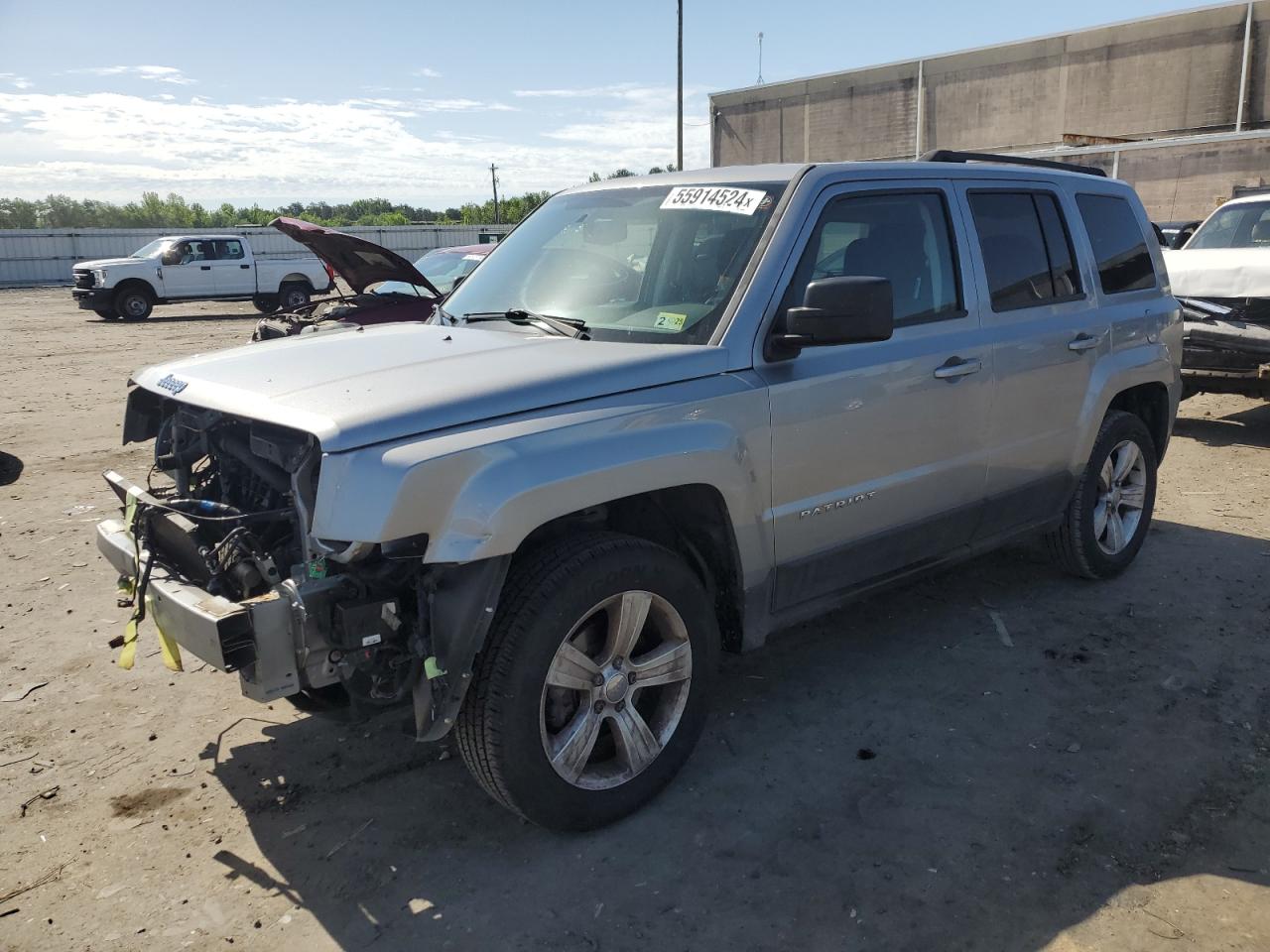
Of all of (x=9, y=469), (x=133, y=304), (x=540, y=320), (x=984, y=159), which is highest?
(x=984, y=159)

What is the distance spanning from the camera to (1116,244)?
5.02m

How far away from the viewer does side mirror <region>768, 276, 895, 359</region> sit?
3164 mm

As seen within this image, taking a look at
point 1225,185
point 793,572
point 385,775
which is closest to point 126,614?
point 385,775

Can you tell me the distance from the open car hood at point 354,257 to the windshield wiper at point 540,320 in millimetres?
4256

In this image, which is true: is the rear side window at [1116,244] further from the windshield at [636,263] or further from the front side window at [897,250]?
the windshield at [636,263]

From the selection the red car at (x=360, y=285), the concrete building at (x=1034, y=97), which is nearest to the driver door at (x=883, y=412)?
the red car at (x=360, y=285)

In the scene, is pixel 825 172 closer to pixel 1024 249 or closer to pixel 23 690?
pixel 1024 249

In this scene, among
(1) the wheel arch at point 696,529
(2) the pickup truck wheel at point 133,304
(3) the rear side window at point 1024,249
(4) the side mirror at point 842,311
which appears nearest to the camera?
(4) the side mirror at point 842,311

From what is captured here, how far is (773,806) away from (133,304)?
24.0 metres

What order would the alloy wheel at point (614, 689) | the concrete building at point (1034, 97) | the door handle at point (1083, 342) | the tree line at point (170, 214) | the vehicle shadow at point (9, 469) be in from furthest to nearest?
the tree line at point (170, 214)
the concrete building at point (1034, 97)
the vehicle shadow at point (9, 469)
the door handle at point (1083, 342)
the alloy wheel at point (614, 689)

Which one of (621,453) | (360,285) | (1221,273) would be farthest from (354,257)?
(1221,273)

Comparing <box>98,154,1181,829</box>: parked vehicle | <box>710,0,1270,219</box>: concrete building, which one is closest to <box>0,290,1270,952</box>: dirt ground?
<box>98,154,1181,829</box>: parked vehicle

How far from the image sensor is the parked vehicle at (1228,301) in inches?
316

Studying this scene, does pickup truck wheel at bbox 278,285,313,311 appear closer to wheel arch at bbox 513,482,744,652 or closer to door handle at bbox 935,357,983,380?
door handle at bbox 935,357,983,380
